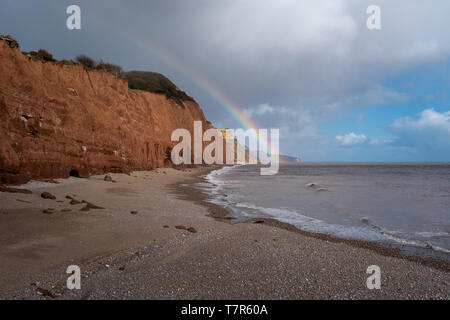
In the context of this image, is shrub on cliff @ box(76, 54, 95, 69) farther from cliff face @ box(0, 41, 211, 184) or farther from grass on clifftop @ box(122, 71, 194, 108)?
grass on clifftop @ box(122, 71, 194, 108)

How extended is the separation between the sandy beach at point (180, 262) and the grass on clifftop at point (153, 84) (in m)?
47.3

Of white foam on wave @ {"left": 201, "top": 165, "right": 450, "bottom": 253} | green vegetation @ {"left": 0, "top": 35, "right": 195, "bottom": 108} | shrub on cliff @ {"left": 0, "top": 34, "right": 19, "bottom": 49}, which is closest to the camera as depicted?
white foam on wave @ {"left": 201, "top": 165, "right": 450, "bottom": 253}

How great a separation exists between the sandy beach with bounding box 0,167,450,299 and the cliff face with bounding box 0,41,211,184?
549cm

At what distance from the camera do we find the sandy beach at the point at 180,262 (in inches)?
136

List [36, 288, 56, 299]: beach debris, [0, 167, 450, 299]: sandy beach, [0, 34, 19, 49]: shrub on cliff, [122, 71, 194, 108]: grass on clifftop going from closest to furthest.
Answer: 1. [36, 288, 56, 299]: beach debris
2. [0, 167, 450, 299]: sandy beach
3. [0, 34, 19, 49]: shrub on cliff
4. [122, 71, 194, 108]: grass on clifftop

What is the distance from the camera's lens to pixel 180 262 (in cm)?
446

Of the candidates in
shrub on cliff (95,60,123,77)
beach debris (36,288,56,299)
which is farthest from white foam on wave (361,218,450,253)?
shrub on cliff (95,60,123,77)

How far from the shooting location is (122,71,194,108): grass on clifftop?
51.7 metres

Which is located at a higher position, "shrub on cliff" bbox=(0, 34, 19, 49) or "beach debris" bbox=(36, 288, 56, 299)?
"shrub on cliff" bbox=(0, 34, 19, 49)

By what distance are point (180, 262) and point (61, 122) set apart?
14.0 meters

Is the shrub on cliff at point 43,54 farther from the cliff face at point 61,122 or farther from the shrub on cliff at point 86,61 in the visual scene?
the shrub on cliff at point 86,61

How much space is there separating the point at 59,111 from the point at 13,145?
13.8 feet
